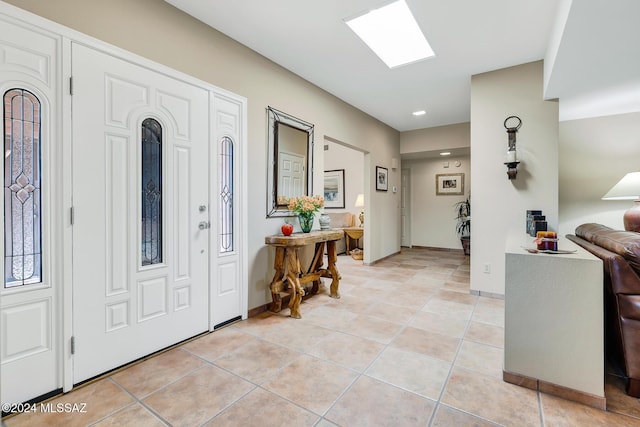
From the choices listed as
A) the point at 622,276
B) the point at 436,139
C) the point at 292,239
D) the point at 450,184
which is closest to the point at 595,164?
the point at 436,139

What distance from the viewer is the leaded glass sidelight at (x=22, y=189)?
154cm

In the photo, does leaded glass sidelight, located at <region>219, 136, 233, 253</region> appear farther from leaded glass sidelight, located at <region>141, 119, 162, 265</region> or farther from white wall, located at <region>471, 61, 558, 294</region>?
white wall, located at <region>471, 61, 558, 294</region>

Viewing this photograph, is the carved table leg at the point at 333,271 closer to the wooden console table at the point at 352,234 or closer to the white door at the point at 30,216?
the white door at the point at 30,216

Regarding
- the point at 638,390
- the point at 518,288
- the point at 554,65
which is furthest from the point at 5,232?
the point at 554,65

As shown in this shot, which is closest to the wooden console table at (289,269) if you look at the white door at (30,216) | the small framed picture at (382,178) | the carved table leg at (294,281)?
the carved table leg at (294,281)

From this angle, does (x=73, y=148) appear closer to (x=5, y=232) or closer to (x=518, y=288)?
(x=5, y=232)

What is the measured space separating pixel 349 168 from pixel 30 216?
6.07m

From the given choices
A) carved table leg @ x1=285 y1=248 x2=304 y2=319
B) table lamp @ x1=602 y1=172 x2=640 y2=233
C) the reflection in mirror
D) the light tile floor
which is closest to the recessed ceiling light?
the reflection in mirror

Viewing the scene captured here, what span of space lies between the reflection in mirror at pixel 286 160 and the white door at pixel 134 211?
2.58ft

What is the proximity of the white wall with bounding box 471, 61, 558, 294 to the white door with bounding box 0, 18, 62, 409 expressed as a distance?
3.93m

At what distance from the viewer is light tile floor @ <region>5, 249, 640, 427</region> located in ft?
4.87

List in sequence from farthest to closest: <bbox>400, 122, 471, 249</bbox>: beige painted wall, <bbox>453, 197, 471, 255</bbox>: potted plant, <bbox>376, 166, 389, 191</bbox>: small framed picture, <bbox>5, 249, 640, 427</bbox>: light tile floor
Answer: <bbox>453, 197, 471, 255</bbox>: potted plant → <bbox>400, 122, 471, 249</bbox>: beige painted wall → <bbox>376, 166, 389, 191</bbox>: small framed picture → <bbox>5, 249, 640, 427</bbox>: light tile floor

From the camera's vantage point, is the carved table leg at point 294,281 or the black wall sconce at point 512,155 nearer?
the carved table leg at point 294,281

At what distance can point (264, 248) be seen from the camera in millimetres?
3062
